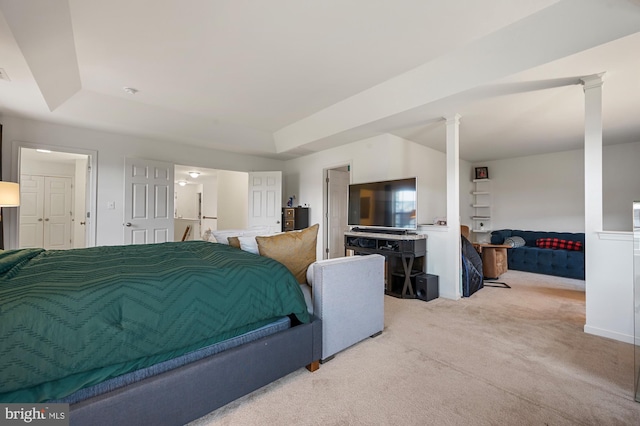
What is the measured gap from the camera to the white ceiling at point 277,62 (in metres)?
2.05

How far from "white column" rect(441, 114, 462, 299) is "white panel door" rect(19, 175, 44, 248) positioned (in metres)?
8.16

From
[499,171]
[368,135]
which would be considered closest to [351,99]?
[368,135]

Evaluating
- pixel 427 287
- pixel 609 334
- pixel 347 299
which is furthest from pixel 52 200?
pixel 609 334

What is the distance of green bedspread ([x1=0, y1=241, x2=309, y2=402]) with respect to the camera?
3.35 feet

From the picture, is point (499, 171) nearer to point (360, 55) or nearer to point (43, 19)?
point (360, 55)

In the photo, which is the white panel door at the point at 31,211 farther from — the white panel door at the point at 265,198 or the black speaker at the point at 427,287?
the black speaker at the point at 427,287

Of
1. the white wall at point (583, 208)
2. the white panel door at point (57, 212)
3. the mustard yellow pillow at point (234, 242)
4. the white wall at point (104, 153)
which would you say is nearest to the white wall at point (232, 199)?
the white wall at point (104, 153)

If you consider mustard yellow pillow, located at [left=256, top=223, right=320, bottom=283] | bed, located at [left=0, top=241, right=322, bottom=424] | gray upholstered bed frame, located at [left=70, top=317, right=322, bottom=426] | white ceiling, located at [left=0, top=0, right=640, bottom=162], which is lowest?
gray upholstered bed frame, located at [left=70, top=317, right=322, bottom=426]

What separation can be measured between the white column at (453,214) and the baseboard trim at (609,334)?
1264 mm

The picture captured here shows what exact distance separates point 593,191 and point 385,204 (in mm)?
2154

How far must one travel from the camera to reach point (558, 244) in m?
5.21

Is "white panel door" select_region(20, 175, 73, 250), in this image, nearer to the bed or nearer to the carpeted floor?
the bed

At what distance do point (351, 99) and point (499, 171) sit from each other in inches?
190

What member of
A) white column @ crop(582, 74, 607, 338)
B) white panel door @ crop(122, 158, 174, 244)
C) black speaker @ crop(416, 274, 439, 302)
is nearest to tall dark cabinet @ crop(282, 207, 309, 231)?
white panel door @ crop(122, 158, 174, 244)
